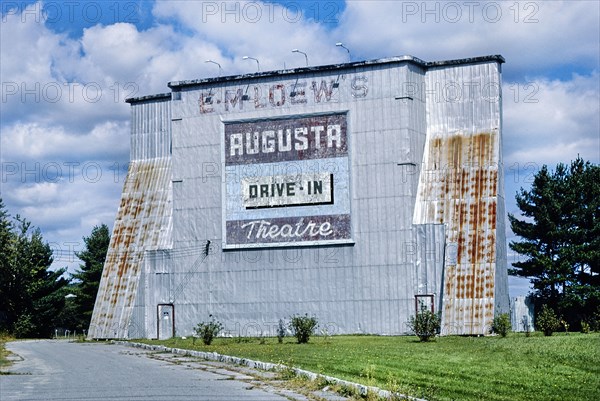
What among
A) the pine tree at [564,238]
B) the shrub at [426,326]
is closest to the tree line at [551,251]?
the pine tree at [564,238]

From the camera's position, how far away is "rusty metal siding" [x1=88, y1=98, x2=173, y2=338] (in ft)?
187

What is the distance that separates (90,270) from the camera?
9019 centimetres

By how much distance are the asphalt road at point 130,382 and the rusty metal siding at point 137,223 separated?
24992mm

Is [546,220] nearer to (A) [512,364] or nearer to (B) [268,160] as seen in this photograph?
(B) [268,160]

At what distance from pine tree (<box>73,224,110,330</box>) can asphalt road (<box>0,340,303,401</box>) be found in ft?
195

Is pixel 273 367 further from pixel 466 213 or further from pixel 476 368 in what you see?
pixel 466 213

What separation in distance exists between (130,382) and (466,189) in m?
31.1

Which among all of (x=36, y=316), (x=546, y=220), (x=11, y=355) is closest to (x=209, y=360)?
(x=11, y=355)

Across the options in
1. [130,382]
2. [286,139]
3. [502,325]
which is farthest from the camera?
[286,139]

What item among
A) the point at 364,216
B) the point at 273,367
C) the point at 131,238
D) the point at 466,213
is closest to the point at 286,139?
the point at 364,216

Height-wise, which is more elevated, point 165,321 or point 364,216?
point 364,216

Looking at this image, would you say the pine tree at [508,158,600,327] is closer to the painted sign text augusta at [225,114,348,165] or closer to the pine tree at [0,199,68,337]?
the painted sign text augusta at [225,114,348,165]

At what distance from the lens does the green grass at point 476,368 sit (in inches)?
677

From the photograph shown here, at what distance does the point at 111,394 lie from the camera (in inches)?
746
